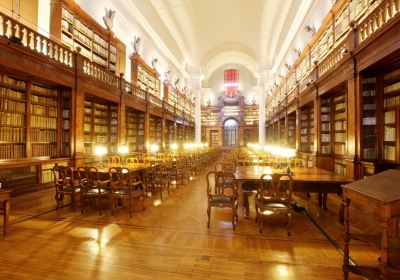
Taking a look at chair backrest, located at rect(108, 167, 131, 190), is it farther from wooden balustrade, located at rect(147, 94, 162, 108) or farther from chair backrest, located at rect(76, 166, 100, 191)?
wooden balustrade, located at rect(147, 94, 162, 108)

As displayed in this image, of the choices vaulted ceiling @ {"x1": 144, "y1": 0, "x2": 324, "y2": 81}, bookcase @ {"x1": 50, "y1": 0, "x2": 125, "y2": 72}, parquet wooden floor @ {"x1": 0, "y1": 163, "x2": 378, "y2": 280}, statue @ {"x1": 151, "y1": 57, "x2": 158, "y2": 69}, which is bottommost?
parquet wooden floor @ {"x1": 0, "y1": 163, "x2": 378, "y2": 280}

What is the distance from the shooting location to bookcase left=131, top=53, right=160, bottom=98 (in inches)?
414

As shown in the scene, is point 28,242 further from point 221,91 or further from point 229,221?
point 221,91

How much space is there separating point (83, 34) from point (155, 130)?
655cm

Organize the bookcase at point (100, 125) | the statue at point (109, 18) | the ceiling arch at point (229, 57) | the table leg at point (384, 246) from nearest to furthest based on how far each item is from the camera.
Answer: the table leg at point (384, 246) < the bookcase at point (100, 125) < the statue at point (109, 18) < the ceiling arch at point (229, 57)

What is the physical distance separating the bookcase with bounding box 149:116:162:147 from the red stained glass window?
44.2 ft

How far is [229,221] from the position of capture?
3.66 metres

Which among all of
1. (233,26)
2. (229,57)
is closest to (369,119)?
(233,26)

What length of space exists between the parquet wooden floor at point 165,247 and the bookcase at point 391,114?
5.44 feet

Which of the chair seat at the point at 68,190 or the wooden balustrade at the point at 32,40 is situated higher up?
the wooden balustrade at the point at 32,40

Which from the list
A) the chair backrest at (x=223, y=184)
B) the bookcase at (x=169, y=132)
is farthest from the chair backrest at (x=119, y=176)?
the bookcase at (x=169, y=132)

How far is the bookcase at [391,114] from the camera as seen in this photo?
4.12m

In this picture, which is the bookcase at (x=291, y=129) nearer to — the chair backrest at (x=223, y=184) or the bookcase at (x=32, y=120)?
the chair backrest at (x=223, y=184)

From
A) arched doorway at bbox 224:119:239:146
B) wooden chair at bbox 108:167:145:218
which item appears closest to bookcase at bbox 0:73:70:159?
wooden chair at bbox 108:167:145:218
